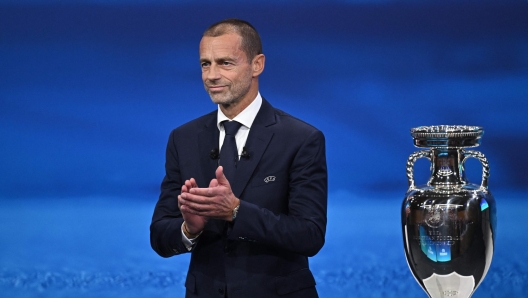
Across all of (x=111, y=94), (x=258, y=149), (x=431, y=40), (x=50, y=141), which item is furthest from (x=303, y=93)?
(x=258, y=149)

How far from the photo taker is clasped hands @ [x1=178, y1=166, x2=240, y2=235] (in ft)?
7.34

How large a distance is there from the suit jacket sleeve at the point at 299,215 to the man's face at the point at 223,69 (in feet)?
0.89

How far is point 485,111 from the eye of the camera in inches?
184

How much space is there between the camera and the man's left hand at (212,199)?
7.34 ft

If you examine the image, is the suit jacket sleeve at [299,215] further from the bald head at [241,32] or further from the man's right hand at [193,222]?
the bald head at [241,32]

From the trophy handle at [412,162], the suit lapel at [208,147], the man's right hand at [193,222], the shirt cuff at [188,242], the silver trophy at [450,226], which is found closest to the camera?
the silver trophy at [450,226]

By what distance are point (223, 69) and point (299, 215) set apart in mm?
507

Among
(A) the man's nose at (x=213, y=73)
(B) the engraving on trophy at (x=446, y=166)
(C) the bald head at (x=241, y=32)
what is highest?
(C) the bald head at (x=241, y=32)

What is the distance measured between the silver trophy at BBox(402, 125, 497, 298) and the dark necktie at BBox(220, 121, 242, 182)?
60 centimetres

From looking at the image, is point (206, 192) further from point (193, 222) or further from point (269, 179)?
point (269, 179)

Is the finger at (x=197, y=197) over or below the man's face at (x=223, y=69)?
below

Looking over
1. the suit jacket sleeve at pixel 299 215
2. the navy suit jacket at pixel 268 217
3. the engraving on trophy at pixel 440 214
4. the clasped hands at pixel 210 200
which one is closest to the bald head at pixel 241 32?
the navy suit jacket at pixel 268 217

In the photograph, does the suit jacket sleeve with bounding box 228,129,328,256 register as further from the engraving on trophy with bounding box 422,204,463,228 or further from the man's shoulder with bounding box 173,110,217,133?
the engraving on trophy with bounding box 422,204,463,228

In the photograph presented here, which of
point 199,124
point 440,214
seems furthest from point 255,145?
point 440,214
